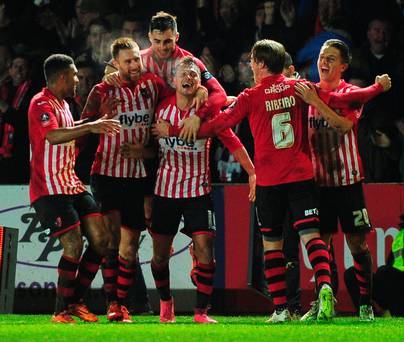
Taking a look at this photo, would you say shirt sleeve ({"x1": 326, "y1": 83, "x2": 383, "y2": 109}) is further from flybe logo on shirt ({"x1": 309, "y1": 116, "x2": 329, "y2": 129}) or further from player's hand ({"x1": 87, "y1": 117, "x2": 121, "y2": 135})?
player's hand ({"x1": 87, "y1": 117, "x2": 121, "y2": 135})

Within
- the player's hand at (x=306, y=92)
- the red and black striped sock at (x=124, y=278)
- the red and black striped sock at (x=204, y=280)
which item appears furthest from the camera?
the red and black striped sock at (x=124, y=278)

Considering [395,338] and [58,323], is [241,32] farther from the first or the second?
[395,338]

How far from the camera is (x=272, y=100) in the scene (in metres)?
7.77

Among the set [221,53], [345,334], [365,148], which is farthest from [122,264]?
[221,53]

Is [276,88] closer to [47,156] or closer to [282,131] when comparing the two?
[282,131]

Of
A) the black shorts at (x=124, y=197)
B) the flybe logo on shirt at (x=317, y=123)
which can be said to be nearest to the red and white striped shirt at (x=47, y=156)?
the black shorts at (x=124, y=197)

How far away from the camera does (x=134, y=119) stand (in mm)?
8492

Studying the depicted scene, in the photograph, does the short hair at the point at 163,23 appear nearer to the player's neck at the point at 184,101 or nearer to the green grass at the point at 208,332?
the player's neck at the point at 184,101

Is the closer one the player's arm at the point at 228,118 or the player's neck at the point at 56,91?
the player's arm at the point at 228,118

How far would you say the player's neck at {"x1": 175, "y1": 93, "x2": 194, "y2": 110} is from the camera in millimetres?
8292

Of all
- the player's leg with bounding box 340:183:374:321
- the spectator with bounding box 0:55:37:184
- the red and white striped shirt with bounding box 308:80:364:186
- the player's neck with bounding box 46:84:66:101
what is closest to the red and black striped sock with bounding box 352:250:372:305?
the player's leg with bounding box 340:183:374:321

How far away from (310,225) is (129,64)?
191cm

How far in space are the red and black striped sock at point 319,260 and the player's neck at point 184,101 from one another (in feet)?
4.75

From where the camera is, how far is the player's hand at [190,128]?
7.97 metres
